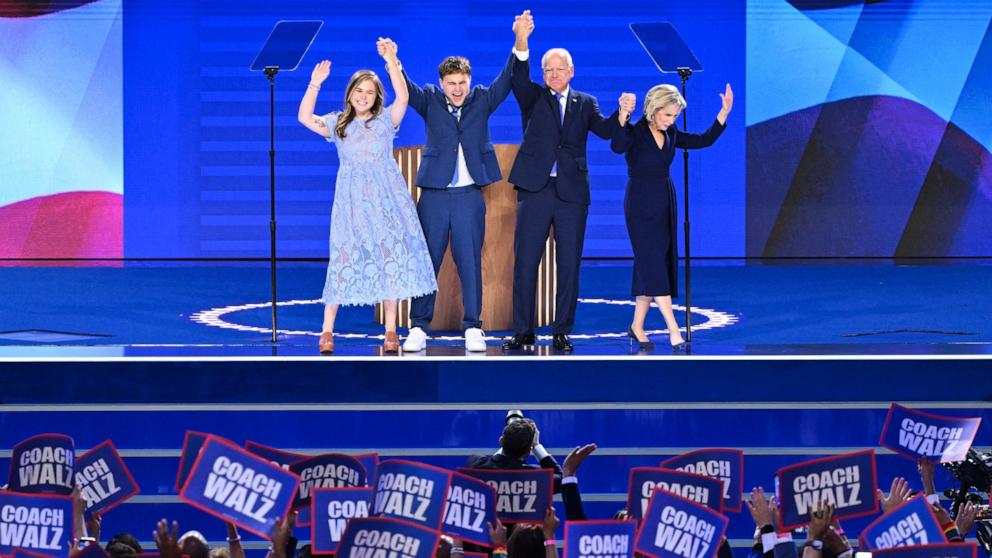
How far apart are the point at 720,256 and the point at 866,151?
58.4 inches

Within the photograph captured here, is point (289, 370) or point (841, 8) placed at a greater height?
point (841, 8)

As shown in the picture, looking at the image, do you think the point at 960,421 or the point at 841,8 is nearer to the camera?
the point at 960,421

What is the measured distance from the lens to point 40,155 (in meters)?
11.2

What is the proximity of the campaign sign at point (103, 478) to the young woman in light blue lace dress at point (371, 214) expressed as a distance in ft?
7.25

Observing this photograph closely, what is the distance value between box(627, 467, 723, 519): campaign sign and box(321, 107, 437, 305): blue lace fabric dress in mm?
2569

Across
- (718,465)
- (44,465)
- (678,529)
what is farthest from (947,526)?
(44,465)

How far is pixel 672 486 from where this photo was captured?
3061 millimetres

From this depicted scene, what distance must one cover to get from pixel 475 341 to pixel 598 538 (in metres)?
2.82

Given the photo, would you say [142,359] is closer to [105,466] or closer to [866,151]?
[105,466]

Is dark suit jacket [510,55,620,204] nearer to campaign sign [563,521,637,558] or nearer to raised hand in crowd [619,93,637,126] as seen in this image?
raised hand in crowd [619,93,637,126]

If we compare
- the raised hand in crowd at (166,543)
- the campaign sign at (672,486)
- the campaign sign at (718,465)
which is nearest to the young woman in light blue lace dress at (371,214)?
the campaign sign at (718,465)

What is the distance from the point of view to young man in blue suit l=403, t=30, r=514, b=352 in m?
5.69

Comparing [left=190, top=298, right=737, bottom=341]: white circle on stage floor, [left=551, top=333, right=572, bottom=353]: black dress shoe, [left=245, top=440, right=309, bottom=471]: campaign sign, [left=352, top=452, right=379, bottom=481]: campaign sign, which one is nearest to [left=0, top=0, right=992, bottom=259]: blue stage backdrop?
[left=190, top=298, right=737, bottom=341]: white circle on stage floor

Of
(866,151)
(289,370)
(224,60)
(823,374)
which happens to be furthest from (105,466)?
(866,151)
